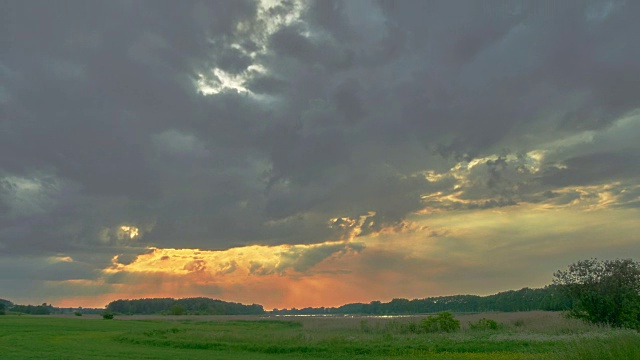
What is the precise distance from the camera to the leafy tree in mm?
52844

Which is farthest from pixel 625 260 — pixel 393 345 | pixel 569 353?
pixel 569 353

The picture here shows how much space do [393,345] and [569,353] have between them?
27.0 metres

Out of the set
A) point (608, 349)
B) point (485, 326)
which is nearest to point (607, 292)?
point (485, 326)

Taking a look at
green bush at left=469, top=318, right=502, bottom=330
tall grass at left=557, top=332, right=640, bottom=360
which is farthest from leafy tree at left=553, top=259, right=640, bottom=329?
tall grass at left=557, top=332, right=640, bottom=360

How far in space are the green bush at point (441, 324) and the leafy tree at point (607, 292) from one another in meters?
15.2

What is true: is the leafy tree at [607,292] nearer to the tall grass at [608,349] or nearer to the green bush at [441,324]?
the green bush at [441,324]

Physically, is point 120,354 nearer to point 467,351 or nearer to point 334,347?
point 334,347

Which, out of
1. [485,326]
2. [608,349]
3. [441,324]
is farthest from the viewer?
[485,326]

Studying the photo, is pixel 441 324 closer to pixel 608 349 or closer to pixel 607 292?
pixel 607 292

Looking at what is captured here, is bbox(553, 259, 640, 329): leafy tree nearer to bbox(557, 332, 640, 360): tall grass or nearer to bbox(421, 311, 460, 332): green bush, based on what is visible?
bbox(421, 311, 460, 332): green bush

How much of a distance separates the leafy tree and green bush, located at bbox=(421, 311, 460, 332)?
15.2 metres

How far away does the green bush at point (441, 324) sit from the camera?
65312mm

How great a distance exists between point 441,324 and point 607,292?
2013cm

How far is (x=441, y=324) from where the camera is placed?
66.1 meters
